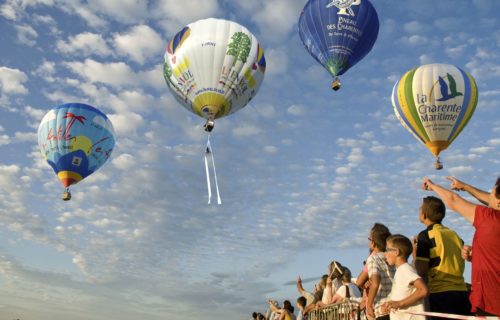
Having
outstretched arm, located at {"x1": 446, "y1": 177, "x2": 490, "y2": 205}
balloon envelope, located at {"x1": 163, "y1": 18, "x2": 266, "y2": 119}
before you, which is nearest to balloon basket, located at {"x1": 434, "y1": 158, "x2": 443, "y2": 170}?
balloon envelope, located at {"x1": 163, "y1": 18, "x2": 266, "y2": 119}

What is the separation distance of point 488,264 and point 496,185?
86 cm

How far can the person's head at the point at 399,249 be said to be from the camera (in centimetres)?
625

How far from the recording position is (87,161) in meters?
29.0

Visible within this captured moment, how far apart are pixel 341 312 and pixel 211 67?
1437 centimetres

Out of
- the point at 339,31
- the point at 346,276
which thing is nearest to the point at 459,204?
the point at 346,276

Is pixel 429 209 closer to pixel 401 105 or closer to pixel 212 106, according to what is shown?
pixel 212 106

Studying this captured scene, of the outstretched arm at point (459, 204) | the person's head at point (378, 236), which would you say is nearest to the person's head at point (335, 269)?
the person's head at point (378, 236)

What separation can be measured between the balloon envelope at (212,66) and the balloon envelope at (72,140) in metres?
8.81

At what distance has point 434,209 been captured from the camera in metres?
6.66

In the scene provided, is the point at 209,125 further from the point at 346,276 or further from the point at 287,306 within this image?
the point at 346,276

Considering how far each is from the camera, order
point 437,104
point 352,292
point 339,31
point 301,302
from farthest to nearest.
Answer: point 339,31 → point 437,104 → point 301,302 → point 352,292

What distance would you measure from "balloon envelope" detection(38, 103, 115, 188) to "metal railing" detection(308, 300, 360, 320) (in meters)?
22.0

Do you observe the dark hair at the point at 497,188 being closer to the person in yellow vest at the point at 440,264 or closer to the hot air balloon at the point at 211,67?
the person in yellow vest at the point at 440,264

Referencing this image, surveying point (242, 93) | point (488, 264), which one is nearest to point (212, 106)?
point (242, 93)
